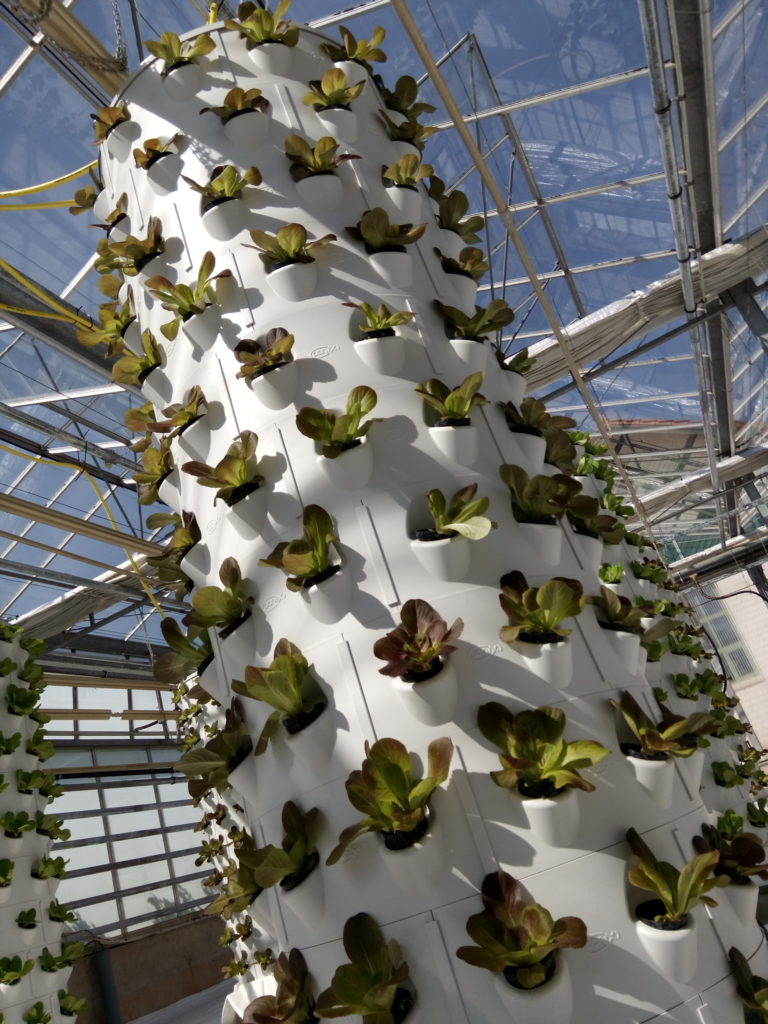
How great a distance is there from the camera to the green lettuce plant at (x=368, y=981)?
1282 millimetres

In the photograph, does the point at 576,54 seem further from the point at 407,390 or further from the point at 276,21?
the point at 407,390

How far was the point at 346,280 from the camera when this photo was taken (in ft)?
6.67

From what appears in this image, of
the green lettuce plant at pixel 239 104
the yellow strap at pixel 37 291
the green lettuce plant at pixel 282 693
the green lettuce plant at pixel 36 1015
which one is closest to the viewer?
the green lettuce plant at pixel 282 693

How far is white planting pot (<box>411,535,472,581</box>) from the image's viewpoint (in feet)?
5.32

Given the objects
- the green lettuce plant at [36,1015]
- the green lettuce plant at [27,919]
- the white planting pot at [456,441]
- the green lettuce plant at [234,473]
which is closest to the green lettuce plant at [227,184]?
the green lettuce plant at [234,473]

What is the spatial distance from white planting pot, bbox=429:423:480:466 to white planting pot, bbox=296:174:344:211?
2.66 feet

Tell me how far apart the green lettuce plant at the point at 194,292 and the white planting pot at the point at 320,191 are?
1.04ft

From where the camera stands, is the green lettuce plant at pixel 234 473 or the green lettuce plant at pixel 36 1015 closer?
the green lettuce plant at pixel 234 473

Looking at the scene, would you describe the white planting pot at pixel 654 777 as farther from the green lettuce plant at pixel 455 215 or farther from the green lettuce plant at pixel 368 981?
the green lettuce plant at pixel 455 215

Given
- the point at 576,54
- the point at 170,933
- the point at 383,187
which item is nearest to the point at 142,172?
the point at 383,187

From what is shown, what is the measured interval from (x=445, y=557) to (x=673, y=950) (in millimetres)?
833

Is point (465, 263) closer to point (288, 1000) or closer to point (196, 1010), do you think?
point (288, 1000)

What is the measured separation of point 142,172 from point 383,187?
82 cm

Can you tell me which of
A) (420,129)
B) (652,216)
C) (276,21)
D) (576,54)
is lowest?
(420,129)
